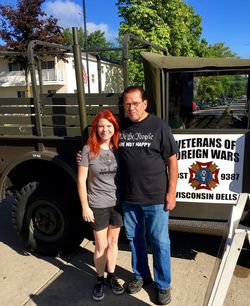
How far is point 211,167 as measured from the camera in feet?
10.6

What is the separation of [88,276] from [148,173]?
1.38 meters

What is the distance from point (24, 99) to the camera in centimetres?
382

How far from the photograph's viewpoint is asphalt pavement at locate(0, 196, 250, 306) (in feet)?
10.5

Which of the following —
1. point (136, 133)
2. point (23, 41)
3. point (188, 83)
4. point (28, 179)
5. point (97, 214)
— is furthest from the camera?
point (23, 41)

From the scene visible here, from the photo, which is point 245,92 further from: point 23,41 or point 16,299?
point 23,41

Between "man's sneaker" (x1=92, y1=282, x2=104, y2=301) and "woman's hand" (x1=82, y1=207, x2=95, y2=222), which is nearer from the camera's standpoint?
"woman's hand" (x1=82, y1=207, x2=95, y2=222)

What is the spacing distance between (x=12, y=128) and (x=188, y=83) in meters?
1.84

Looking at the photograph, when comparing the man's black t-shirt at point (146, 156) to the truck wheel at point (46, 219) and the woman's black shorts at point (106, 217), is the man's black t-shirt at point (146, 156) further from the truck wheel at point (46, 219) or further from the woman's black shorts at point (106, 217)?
the truck wheel at point (46, 219)

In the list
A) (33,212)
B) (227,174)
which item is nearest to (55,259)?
(33,212)

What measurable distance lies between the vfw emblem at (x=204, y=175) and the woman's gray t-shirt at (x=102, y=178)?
712 millimetres

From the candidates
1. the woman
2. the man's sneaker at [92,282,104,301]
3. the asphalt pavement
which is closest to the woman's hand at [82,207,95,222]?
the woman

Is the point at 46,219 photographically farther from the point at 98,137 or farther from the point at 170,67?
the point at 170,67

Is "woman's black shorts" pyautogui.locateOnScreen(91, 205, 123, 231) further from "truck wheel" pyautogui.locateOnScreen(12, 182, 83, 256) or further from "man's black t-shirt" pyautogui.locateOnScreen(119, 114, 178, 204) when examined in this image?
"truck wheel" pyautogui.locateOnScreen(12, 182, 83, 256)

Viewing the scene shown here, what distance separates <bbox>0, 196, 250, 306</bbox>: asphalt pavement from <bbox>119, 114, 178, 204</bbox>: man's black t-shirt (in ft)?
2.92
